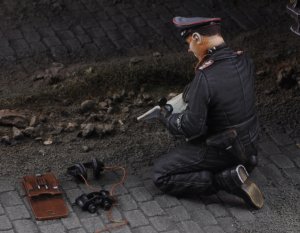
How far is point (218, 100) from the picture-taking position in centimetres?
668

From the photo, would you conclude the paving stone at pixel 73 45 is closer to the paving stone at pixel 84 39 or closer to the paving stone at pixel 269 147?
the paving stone at pixel 84 39

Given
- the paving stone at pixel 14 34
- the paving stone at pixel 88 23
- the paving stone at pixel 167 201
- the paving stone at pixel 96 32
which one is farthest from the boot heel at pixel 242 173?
the paving stone at pixel 14 34

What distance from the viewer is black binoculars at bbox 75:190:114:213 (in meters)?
6.64

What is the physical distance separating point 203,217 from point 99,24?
12.9ft

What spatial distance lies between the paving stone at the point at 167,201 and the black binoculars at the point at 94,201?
1.43 feet

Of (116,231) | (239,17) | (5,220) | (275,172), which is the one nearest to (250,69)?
(275,172)

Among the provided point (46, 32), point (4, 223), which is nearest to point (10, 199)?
point (4, 223)

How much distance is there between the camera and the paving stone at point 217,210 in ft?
22.5

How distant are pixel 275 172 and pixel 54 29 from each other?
367 cm

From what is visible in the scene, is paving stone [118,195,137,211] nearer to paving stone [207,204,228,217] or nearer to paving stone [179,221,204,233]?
paving stone [179,221,204,233]

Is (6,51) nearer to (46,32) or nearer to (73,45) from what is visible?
(46,32)

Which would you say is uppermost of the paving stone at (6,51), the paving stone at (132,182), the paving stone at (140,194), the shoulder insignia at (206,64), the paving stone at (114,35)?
the shoulder insignia at (206,64)

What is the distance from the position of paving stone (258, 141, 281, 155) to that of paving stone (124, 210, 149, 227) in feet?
5.55

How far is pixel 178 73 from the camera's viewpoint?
901 centimetres
